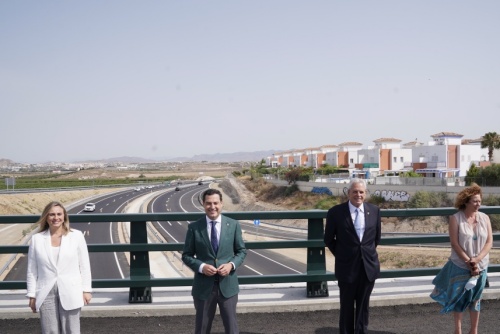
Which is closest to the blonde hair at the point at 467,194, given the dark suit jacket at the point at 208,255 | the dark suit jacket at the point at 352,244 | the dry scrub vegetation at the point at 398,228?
the dark suit jacket at the point at 352,244

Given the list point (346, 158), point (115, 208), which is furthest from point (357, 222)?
point (346, 158)

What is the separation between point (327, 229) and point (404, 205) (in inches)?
2146

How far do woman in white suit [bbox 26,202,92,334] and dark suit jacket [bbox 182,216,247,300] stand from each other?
1.00m

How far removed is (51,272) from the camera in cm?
420

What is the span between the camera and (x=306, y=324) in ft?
18.1

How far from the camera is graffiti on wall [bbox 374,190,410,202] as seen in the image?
188ft

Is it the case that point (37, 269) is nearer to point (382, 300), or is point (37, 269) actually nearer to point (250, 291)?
point (250, 291)

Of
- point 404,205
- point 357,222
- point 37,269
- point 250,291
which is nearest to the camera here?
point 37,269

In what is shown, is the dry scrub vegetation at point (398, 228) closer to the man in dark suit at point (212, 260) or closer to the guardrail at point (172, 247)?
the guardrail at point (172, 247)

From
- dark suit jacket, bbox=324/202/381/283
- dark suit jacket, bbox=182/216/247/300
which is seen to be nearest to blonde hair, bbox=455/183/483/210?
dark suit jacket, bbox=324/202/381/283

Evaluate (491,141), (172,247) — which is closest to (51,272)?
(172,247)

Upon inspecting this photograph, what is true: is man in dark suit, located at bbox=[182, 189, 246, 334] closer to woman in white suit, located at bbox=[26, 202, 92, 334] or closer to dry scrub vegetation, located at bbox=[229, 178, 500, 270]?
woman in white suit, located at bbox=[26, 202, 92, 334]

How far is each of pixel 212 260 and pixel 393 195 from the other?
5681 cm

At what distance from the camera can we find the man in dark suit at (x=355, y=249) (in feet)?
15.5
